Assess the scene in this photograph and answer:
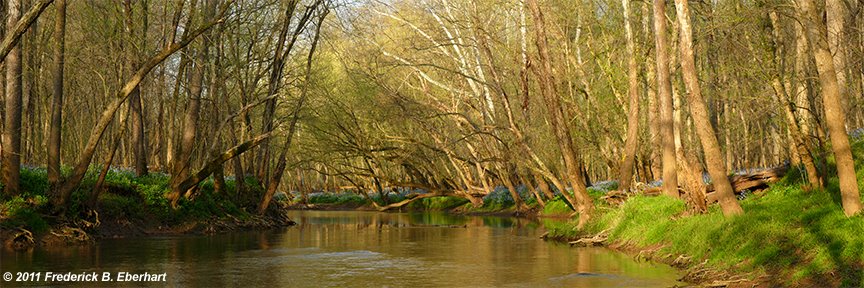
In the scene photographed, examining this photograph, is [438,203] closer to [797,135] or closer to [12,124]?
[12,124]

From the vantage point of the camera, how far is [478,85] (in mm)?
33344

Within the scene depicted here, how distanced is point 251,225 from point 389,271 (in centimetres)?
1534

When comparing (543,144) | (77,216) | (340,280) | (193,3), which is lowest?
(340,280)

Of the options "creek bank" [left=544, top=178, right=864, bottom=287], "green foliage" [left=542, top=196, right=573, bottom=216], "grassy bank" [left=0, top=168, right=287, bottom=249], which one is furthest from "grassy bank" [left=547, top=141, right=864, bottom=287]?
"green foliage" [left=542, top=196, right=573, bottom=216]

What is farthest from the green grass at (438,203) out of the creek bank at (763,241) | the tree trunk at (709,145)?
the tree trunk at (709,145)

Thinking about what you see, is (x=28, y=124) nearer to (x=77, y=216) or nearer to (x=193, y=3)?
(x=77, y=216)

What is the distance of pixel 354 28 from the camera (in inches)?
1134

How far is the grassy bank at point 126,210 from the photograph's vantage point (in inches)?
772

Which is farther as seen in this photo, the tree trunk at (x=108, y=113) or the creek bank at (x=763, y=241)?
the tree trunk at (x=108, y=113)

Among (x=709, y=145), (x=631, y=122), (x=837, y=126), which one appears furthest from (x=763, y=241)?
(x=631, y=122)

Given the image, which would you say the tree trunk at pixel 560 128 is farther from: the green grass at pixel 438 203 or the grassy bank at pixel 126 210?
the green grass at pixel 438 203

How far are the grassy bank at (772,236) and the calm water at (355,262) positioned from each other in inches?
31.0

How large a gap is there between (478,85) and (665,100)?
1452cm

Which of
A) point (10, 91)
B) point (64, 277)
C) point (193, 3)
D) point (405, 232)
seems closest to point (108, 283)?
point (64, 277)
